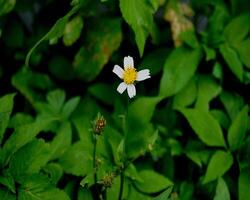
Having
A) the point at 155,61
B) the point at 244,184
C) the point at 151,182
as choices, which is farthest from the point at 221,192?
the point at 155,61

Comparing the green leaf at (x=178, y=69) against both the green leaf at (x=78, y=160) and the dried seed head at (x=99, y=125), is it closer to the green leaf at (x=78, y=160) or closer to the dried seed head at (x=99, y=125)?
the green leaf at (x=78, y=160)

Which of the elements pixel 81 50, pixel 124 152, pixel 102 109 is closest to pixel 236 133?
pixel 124 152

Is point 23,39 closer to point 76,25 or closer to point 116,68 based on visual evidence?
point 76,25

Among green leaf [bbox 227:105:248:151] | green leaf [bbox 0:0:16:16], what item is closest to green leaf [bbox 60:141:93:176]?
green leaf [bbox 227:105:248:151]

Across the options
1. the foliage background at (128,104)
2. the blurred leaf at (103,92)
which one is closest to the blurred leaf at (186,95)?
the foliage background at (128,104)

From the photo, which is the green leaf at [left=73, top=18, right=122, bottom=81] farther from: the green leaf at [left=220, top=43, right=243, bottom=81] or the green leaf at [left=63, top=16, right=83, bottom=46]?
the green leaf at [left=220, top=43, right=243, bottom=81]
